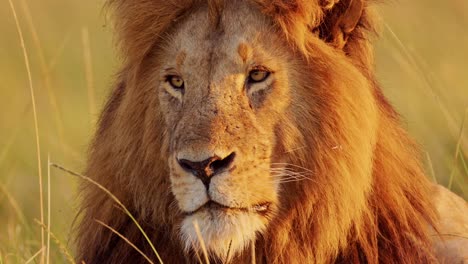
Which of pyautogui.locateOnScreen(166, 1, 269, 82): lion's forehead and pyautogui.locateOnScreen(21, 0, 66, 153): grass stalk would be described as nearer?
pyautogui.locateOnScreen(166, 1, 269, 82): lion's forehead

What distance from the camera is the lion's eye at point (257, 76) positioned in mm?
5105

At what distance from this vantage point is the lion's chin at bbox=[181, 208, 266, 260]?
484 centimetres

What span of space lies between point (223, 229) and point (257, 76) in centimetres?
65

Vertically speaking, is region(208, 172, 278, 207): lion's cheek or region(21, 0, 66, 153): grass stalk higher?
region(21, 0, 66, 153): grass stalk

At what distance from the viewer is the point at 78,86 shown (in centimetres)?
1488

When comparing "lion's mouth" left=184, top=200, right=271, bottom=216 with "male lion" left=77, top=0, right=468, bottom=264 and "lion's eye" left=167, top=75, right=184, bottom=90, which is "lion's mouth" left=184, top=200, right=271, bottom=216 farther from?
"lion's eye" left=167, top=75, right=184, bottom=90

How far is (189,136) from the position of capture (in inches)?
193

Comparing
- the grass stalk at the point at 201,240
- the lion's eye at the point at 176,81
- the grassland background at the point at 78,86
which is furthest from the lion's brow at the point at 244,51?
the grassland background at the point at 78,86

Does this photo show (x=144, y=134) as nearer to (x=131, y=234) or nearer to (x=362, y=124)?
(x=131, y=234)

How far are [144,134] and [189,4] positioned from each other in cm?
57

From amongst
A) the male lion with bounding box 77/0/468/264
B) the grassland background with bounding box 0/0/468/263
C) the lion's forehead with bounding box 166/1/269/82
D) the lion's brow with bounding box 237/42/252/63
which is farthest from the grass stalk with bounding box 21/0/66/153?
the lion's brow with bounding box 237/42/252/63

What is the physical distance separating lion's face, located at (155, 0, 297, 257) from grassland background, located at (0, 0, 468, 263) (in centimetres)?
226

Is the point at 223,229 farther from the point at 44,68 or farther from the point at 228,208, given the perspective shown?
the point at 44,68

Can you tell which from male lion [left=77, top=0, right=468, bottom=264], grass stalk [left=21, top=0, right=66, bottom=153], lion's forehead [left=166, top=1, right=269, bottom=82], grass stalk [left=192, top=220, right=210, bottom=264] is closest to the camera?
grass stalk [left=192, top=220, right=210, bottom=264]
